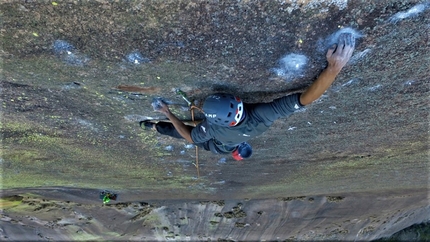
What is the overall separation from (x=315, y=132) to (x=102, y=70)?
1643 millimetres

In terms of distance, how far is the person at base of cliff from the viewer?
1.70m

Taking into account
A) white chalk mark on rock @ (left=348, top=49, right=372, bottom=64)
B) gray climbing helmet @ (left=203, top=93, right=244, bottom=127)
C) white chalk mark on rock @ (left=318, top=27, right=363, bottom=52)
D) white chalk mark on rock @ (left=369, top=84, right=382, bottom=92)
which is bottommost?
gray climbing helmet @ (left=203, top=93, right=244, bottom=127)

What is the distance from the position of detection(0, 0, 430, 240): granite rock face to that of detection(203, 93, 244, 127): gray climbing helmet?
0.29ft

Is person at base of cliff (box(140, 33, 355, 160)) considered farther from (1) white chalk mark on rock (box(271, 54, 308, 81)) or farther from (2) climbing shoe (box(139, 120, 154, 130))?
(1) white chalk mark on rock (box(271, 54, 308, 81))

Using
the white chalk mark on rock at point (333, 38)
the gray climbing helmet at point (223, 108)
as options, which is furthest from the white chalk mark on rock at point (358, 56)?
the gray climbing helmet at point (223, 108)

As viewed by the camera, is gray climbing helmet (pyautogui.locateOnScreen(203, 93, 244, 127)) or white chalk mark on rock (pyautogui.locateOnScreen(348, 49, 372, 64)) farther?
gray climbing helmet (pyautogui.locateOnScreen(203, 93, 244, 127))

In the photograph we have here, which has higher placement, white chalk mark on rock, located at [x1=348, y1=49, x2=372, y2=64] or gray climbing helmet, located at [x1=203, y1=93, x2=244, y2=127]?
white chalk mark on rock, located at [x1=348, y1=49, x2=372, y2=64]

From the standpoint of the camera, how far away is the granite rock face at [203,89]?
1.48 m

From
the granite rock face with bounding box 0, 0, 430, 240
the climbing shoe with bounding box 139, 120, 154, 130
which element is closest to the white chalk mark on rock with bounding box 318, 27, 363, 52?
the granite rock face with bounding box 0, 0, 430, 240

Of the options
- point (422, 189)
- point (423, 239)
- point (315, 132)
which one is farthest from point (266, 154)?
point (423, 239)

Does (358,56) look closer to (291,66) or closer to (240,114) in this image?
(291,66)

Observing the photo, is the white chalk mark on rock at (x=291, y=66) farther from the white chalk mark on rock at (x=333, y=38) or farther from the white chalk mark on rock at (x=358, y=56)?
the white chalk mark on rock at (x=358, y=56)

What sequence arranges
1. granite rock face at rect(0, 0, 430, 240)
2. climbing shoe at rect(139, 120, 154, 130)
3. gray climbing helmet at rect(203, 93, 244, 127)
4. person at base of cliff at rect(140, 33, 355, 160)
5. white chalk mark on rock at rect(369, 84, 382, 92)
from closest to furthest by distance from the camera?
granite rock face at rect(0, 0, 430, 240)
person at base of cliff at rect(140, 33, 355, 160)
gray climbing helmet at rect(203, 93, 244, 127)
white chalk mark on rock at rect(369, 84, 382, 92)
climbing shoe at rect(139, 120, 154, 130)

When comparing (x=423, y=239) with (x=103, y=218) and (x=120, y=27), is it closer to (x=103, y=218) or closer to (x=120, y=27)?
(x=103, y=218)
